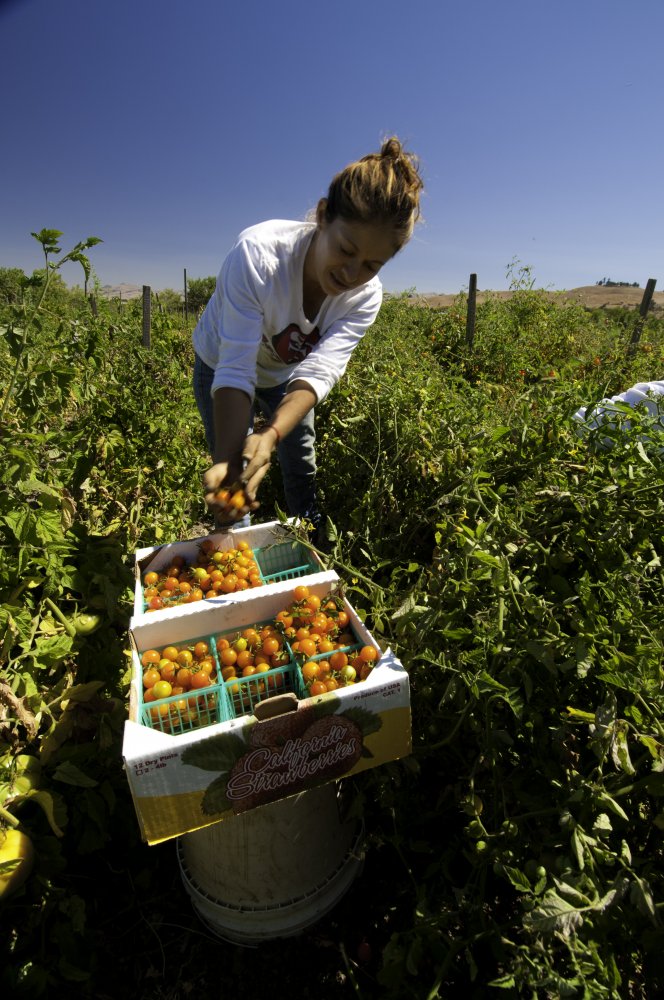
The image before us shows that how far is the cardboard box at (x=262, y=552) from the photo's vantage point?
1.67 meters

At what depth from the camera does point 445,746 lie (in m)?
1.47

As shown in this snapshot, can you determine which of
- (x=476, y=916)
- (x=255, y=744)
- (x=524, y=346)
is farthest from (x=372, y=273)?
(x=524, y=346)

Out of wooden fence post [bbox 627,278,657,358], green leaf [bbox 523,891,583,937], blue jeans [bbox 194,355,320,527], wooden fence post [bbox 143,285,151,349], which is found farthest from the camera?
wooden fence post [bbox 627,278,657,358]

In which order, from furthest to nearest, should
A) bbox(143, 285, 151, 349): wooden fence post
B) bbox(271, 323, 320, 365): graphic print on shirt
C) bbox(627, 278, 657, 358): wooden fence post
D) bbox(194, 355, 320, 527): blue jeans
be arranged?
bbox(627, 278, 657, 358): wooden fence post, bbox(143, 285, 151, 349): wooden fence post, bbox(194, 355, 320, 527): blue jeans, bbox(271, 323, 320, 365): graphic print on shirt

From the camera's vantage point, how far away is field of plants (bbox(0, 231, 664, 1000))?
3.09 feet

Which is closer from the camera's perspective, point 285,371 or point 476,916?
point 476,916

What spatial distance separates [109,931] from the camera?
145 centimetres

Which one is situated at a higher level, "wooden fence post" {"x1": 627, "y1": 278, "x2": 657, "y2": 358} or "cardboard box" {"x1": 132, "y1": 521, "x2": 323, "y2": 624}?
"wooden fence post" {"x1": 627, "y1": 278, "x2": 657, "y2": 358}

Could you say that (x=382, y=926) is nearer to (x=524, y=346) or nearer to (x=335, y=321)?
(x=335, y=321)

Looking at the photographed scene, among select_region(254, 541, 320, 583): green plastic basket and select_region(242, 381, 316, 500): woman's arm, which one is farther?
select_region(254, 541, 320, 583): green plastic basket

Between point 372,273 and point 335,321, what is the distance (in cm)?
40

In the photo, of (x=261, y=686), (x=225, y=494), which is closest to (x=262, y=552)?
(x=225, y=494)

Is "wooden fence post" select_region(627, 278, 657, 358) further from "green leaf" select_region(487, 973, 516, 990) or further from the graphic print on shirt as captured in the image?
"green leaf" select_region(487, 973, 516, 990)

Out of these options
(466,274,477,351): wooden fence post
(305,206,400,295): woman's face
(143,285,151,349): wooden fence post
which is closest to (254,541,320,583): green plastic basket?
(305,206,400,295): woman's face
